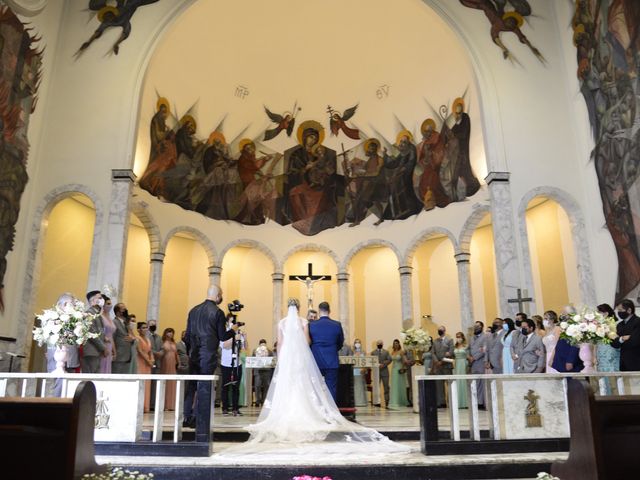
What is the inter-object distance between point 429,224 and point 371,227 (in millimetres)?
2087

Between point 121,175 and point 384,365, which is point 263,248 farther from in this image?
point 121,175

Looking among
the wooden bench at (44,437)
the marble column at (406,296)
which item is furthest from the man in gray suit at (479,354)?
the wooden bench at (44,437)

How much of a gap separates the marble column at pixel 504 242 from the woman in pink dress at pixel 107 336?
8.32m

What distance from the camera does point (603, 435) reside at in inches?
142

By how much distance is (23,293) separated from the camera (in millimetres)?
11844

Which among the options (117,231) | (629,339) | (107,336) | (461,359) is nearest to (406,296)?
(461,359)

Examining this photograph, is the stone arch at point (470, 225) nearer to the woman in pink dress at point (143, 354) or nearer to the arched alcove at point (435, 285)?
the arched alcove at point (435, 285)

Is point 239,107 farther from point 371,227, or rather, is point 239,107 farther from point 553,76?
point 553,76

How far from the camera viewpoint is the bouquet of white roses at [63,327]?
6312 millimetres

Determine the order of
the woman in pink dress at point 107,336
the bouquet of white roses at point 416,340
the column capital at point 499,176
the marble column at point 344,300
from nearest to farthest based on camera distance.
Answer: the woman in pink dress at point 107,336 < the bouquet of white roses at point 416,340 < the column capital at point 499,176 < the marble column at point 344,300

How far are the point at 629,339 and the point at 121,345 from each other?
7.72m

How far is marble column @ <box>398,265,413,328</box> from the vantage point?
17234mm

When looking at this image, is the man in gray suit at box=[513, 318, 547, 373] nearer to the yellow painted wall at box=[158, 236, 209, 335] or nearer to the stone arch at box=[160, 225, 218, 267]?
the stone arch at box=[160, 225, 218, 267]

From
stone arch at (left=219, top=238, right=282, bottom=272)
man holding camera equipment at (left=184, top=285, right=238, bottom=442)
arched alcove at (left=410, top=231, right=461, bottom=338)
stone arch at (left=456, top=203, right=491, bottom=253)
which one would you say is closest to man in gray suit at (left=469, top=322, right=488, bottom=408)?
stone arch at (left=456, top=203, right=491, bottom=253)
